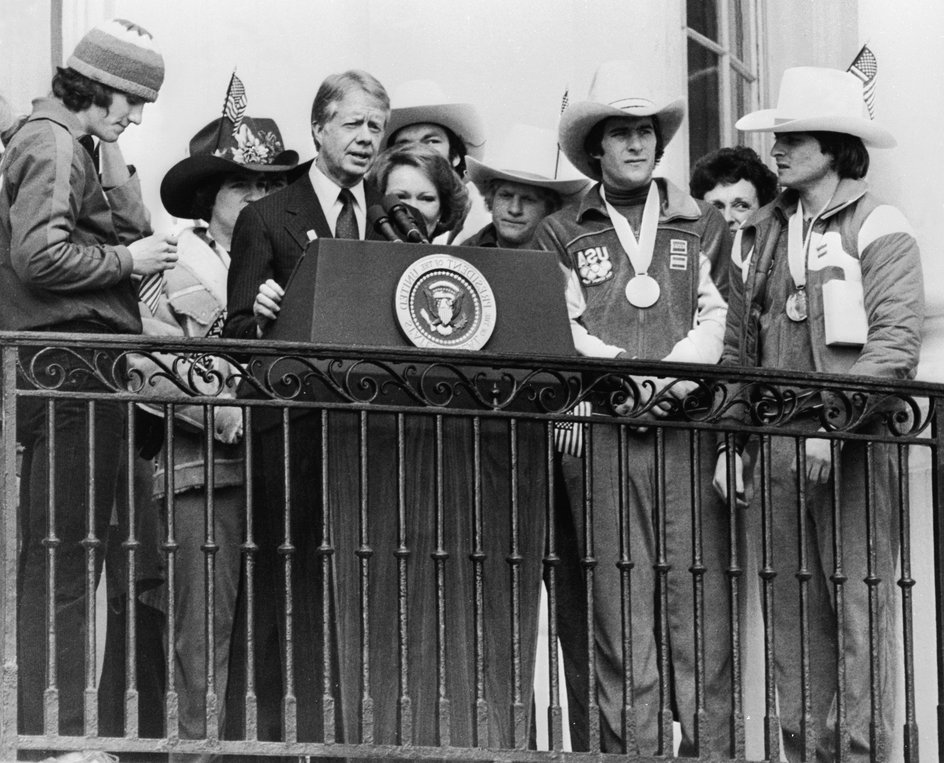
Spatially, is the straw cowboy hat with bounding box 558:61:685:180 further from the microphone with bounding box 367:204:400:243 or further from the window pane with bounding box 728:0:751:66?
the window pane with bounding box 728:0:751:66

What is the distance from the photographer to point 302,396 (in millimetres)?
8320

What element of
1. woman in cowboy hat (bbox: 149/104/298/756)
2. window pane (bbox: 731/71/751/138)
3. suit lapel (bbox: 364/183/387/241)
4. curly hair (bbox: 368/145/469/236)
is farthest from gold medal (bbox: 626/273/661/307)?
window pane (bbox: 731/71/751/138)

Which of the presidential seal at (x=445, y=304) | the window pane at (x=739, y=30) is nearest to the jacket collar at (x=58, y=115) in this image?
the presidential seal at (x=445, y=304)

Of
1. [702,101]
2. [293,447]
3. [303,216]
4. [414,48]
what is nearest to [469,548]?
[293,447]

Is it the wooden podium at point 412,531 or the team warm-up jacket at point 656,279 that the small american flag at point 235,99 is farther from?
the wooden podium at point 412,531

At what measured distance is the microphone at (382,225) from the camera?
8.43 metres

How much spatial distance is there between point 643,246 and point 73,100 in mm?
2071

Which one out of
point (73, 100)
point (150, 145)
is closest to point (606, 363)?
point (73, 100)

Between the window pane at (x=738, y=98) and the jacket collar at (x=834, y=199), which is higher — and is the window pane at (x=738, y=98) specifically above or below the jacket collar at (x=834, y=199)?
above

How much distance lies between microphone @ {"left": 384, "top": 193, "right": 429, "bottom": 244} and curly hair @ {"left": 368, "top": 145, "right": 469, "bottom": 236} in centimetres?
45

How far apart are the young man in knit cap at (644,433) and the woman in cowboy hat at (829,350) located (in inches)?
7.9

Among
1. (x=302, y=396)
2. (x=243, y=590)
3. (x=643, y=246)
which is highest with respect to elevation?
(x=643, y=246)

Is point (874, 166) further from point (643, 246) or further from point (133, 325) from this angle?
point (133, 325)

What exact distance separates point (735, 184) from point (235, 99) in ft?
7.58
